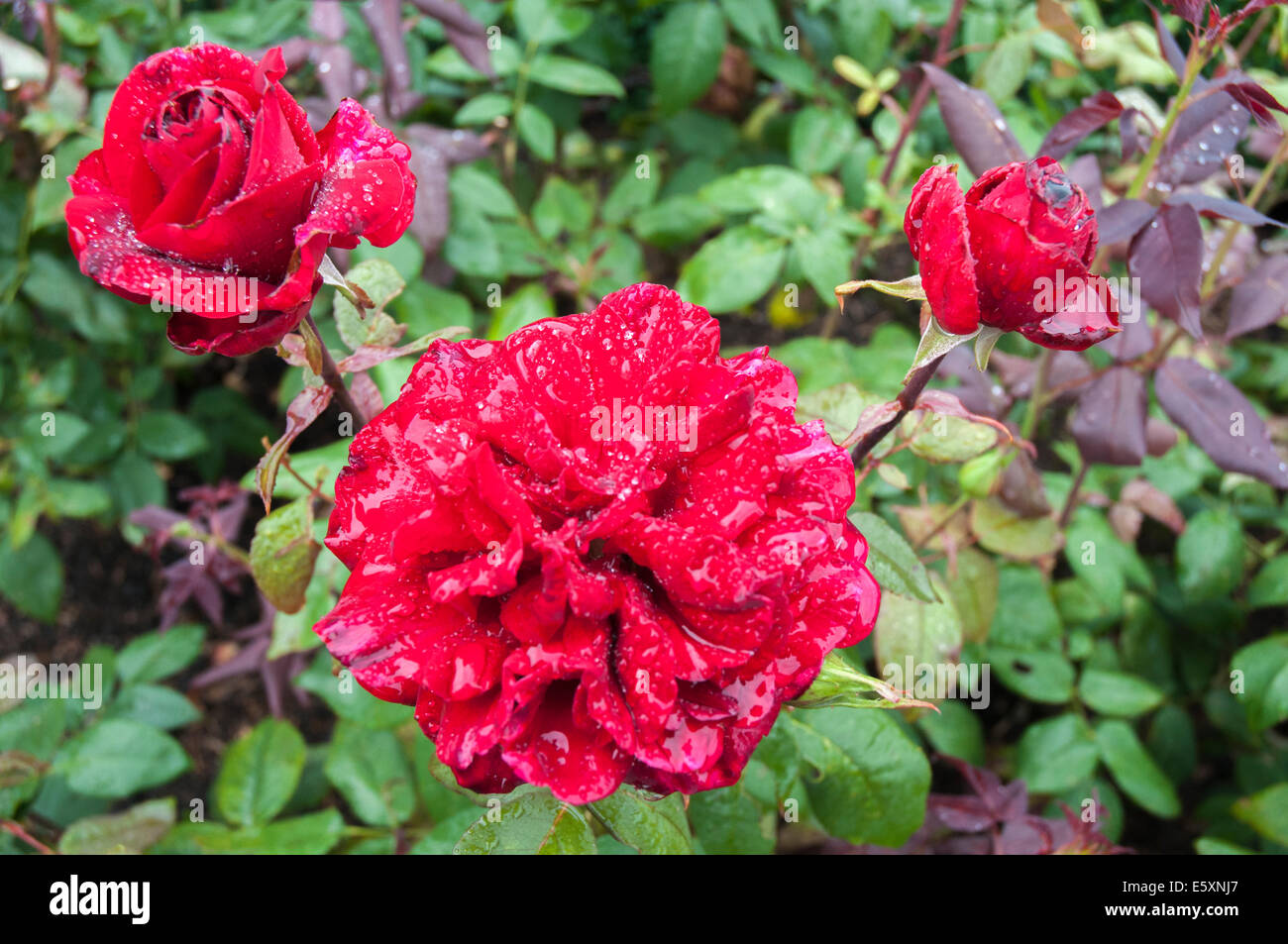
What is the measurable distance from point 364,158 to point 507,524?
10.2 inches

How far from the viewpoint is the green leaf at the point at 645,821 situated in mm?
705

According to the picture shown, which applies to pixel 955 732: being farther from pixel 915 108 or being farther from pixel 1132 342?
pixel 915 108

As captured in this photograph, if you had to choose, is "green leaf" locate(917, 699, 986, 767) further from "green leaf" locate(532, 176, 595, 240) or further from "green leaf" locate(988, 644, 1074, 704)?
"green leaf" locate(532, 176, 595, 240)

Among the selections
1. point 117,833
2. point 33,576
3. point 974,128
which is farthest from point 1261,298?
point 33,576

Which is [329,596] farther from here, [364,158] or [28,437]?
[28,437]

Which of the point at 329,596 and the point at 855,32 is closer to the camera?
the point at 329,596

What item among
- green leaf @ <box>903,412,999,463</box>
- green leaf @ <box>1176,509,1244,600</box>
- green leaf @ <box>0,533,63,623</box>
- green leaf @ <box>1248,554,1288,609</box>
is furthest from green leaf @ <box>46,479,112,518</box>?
green leaf @ <box>1248,554,1288,609</box>

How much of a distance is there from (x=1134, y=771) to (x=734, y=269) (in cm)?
100

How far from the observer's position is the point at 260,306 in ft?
1.69

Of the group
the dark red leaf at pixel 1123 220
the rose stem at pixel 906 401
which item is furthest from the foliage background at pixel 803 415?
the dark red leaf at pixel 1123 220

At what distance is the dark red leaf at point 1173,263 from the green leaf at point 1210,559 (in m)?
0.74

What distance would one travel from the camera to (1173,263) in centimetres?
87

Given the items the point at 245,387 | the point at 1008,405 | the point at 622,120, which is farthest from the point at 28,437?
the point at 1008,405
